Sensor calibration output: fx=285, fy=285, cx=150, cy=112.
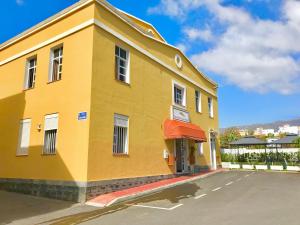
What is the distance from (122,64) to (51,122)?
4.64 meters

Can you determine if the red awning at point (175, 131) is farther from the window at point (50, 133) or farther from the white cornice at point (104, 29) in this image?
the window at point (50, 133)

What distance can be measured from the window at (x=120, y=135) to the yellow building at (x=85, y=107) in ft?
0.16

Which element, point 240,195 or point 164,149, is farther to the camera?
point 164,149

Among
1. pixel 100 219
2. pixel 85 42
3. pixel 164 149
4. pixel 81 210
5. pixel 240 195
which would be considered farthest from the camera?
pixel 164 149

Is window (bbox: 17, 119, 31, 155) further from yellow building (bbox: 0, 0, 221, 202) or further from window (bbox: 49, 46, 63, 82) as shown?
window (bbox: 49, 46, 63, 82)

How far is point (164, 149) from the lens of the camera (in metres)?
17.3

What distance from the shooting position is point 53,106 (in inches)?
531

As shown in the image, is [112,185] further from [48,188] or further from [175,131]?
[175,131]

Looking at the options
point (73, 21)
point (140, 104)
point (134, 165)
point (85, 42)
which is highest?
point (73, 21)

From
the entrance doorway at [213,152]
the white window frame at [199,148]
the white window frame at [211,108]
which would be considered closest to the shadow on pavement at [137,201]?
the white window frame at [199,148]

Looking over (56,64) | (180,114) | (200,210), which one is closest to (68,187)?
(200,210)

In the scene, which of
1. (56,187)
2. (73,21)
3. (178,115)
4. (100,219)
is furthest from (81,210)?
(178,115)

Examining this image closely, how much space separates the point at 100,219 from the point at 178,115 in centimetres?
1214

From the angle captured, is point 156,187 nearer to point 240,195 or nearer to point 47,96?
point 240,195
